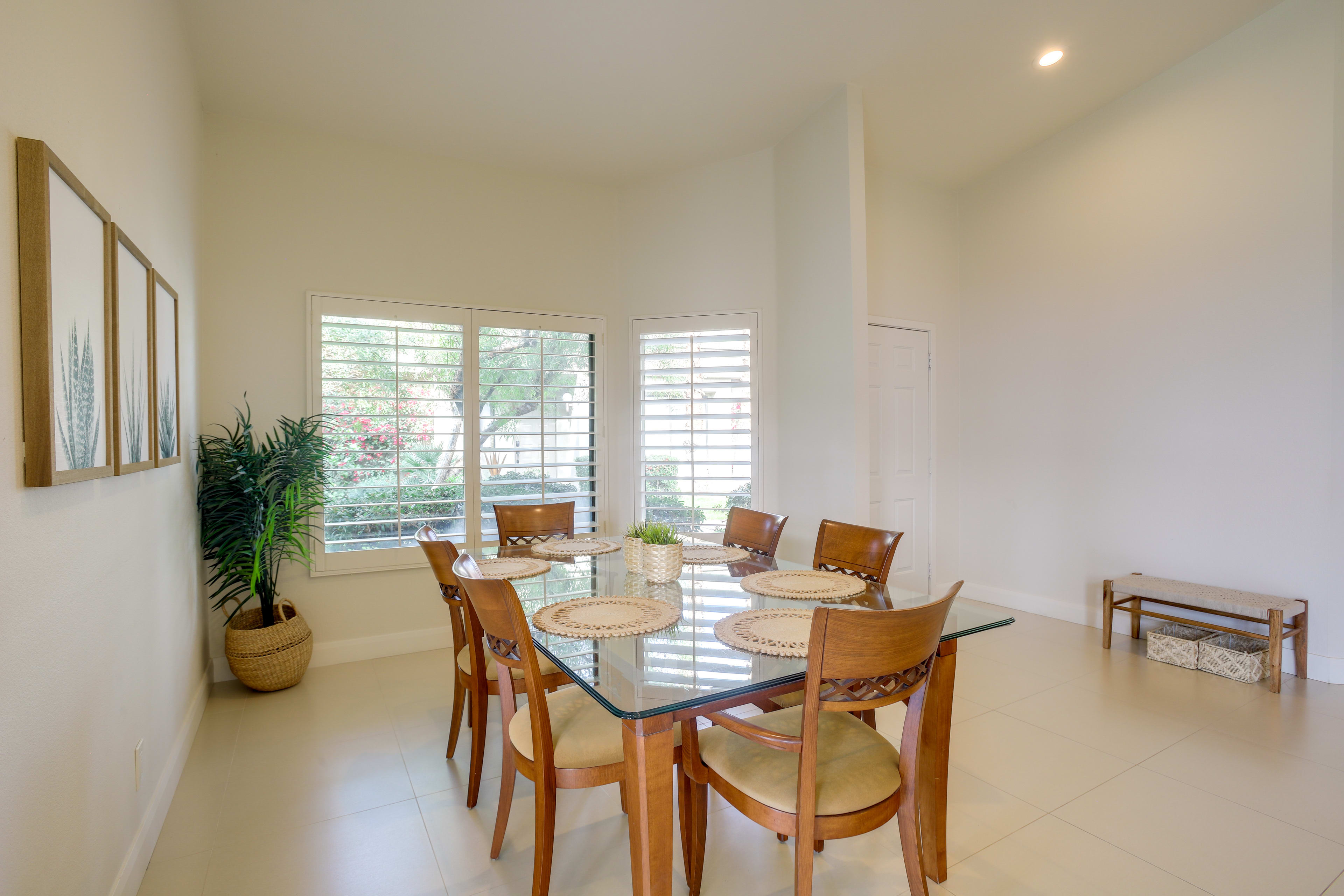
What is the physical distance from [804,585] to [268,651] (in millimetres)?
2637

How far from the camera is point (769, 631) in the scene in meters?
1.66

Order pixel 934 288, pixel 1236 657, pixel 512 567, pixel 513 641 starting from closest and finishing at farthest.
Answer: pixel 513 641
pixel 512 567
pixel 1236 657
pixel 934 288

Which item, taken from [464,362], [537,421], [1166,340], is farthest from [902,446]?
[464,362]

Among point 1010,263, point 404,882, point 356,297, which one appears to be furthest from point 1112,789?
point 356,297

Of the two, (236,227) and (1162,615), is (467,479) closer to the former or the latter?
(236,227)

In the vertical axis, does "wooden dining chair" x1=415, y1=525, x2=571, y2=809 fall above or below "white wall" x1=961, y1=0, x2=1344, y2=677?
below

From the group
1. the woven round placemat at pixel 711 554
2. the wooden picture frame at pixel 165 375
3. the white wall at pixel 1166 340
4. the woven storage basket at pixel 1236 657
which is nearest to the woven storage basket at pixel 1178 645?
the woven storage basket at pixel 1236 657

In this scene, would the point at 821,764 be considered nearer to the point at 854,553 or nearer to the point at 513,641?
the point at 513,641

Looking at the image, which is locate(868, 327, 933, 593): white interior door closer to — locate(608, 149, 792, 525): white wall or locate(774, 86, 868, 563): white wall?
locate(774, 86, 868, 563): white wall

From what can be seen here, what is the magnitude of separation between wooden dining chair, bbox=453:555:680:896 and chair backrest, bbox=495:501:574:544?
4.47 ft

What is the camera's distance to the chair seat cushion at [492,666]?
218cm

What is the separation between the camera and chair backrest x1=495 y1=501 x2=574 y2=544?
10.5ft

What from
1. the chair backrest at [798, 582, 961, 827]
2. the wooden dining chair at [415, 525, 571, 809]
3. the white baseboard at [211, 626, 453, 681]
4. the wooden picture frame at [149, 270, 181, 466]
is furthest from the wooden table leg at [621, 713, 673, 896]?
the white baseboard at [211, 626, 453, 681]

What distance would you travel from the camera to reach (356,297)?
3.69 meters
